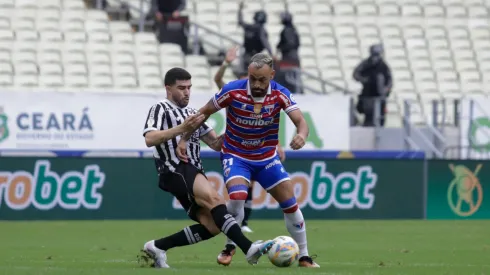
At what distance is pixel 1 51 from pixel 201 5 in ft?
19.0

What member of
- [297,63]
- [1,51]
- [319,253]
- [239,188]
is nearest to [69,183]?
[1,51]

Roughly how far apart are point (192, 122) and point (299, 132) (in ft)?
3.38

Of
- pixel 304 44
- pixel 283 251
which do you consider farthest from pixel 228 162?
pixel 304 44

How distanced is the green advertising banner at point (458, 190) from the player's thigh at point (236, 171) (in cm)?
1256

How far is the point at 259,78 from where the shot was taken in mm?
11945

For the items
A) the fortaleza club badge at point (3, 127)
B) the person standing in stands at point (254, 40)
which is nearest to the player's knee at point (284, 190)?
the fortaleza club badge at point (3, 127)

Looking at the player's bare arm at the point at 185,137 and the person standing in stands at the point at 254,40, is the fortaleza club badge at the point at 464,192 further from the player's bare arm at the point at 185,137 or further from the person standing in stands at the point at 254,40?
the player's bare arm at the point at 185,137

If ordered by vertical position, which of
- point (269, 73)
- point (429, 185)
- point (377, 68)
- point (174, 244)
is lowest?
point (429, 185)

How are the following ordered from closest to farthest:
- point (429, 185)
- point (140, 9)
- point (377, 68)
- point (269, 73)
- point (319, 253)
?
1. point (269, 73)
2. point (319, 253)
3. point (429, 185)
4. point (377, 68)
5. point (140, 9)

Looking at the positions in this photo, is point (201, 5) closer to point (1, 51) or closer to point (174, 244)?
point (1, 51)

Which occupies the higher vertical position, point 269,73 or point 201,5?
point 269,73

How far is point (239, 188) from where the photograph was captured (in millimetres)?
12273

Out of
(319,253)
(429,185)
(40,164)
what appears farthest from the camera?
(429,185)

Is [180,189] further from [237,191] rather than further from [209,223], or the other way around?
[237,191]
